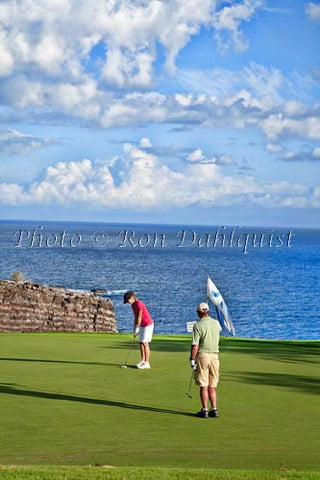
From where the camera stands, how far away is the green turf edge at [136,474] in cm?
950

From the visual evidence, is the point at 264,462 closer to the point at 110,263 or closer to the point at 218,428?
the point at 218,428

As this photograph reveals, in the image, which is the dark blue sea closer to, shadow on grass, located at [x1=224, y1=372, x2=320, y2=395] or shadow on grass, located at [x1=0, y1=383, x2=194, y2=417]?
shadow on grass, located at [x1=224, y1=372, x2=320, y2=395]

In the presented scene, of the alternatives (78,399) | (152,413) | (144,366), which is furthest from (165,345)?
(152,413)

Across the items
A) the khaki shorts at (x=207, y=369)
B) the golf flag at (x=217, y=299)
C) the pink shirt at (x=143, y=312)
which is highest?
the golf flag at (x=217, y=299)

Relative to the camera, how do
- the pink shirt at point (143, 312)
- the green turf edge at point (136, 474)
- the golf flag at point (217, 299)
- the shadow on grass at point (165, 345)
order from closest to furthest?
the green turf edge at point (136, 474)
the pink shirt at point (143, 312)
the golf flag at point (217, 299)
the shadow on grass at point (165, 345)

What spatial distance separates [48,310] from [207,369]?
30128 millimetres

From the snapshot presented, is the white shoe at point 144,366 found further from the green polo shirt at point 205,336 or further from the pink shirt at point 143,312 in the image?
the green polo shirt at point 205,336

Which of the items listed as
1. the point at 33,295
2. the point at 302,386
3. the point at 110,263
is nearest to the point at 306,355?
the point at 302,386

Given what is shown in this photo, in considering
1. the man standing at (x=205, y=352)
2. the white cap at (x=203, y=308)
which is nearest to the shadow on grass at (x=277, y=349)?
the man standing at (x=205, y=352)

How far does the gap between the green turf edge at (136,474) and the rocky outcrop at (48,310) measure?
30.4m

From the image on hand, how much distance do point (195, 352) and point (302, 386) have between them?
156 inches

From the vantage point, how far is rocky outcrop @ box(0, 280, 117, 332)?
1629 inches

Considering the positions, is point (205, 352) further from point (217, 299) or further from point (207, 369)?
point (217, 299)

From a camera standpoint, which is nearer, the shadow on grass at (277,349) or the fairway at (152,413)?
the fairway at (152,413)
